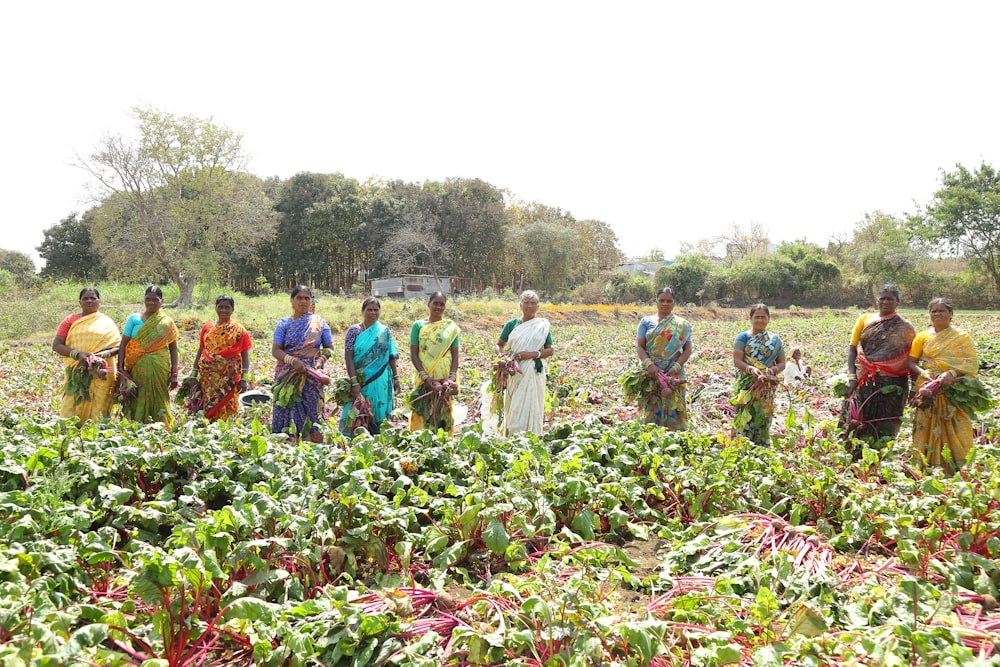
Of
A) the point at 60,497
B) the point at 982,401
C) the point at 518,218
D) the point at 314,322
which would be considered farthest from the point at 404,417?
the point at 518,218


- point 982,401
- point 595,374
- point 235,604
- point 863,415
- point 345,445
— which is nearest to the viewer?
point 235,604

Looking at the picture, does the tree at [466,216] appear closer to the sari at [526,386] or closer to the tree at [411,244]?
the tree at [411,244]

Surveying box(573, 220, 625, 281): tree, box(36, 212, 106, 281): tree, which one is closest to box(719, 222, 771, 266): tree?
box(573, 220, 625, 281): tree

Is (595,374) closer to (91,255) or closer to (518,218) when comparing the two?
(518,218)

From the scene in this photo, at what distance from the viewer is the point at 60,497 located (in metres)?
3.19

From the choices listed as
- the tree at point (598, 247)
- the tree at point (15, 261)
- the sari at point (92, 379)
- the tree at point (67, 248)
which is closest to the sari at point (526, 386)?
the sari at point (92, 379)

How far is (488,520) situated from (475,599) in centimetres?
62

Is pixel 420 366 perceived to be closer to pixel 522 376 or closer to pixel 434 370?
pixel 434 370

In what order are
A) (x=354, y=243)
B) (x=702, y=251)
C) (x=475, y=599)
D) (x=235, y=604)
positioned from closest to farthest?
(x=235, y=604)
(x=475, y=599)
(x=354, y=243)
(x=702, y=251)

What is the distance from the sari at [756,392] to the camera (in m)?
5.46

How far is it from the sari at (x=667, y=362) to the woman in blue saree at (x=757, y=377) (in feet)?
1.52

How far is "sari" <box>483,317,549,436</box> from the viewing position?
19.2 ft

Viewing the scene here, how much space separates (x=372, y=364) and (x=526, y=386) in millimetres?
1444

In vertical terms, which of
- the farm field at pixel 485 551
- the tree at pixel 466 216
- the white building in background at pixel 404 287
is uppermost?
the tree at pixel 466 216
